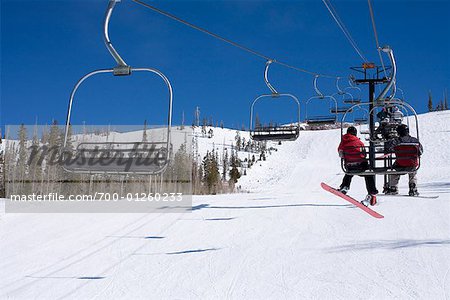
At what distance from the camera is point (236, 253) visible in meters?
7.82

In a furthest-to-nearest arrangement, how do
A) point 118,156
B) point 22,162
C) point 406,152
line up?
point 22,162 → point 406,152 → point 118,156

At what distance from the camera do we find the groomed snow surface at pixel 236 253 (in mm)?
6082

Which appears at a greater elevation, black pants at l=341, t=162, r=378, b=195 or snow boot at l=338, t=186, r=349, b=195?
black pants at l=341, t=162, r=378, b=195

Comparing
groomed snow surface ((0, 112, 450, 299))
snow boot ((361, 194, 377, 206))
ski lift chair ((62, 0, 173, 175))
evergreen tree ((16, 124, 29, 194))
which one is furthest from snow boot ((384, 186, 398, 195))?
evergreen tree ((16, 124, 29, 194))

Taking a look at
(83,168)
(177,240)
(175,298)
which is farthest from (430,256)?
(83,168)

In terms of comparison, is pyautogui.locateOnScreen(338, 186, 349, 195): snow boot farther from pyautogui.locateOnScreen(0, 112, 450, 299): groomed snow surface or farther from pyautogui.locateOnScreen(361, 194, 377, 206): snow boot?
pyautogui.locateOnScreen(0, 112, 450, 299): groomed snow surface

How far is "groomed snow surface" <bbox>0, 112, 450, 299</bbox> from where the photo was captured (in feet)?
20.0

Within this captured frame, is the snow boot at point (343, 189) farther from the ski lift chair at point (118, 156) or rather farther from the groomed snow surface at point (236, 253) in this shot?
the ski lift chair at point (118, 156)

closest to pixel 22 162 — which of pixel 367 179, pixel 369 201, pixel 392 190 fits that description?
pixel 369 201

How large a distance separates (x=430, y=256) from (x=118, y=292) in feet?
15.8

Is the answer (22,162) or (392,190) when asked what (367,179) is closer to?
(392,190)

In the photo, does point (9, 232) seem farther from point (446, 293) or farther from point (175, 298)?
point (446, 293)

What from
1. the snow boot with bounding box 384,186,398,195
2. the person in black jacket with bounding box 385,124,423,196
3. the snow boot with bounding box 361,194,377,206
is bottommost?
the snow boot with bounding box 361,194,377,206

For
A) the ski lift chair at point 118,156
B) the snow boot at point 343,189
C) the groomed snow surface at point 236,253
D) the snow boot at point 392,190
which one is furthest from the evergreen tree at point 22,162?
the ski lift chair at point 118,156
